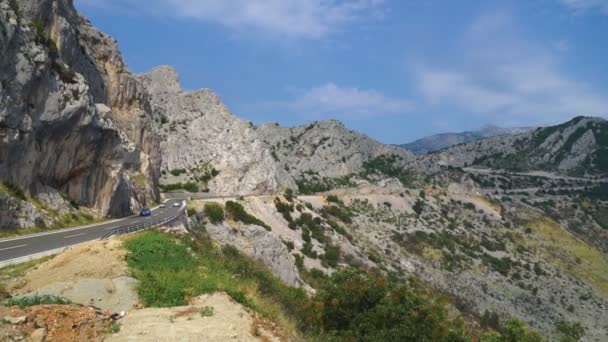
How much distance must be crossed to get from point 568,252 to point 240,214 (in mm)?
68555

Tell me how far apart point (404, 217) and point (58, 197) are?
53.5 m

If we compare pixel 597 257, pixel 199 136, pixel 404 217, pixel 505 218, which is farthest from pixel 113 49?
pixel 597 257

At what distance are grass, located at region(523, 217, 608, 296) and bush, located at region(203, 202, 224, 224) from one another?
57.3 metres

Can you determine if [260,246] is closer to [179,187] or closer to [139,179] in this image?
[139,179]

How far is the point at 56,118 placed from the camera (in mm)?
34688

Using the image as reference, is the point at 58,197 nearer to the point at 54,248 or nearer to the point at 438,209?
the point at 54,248

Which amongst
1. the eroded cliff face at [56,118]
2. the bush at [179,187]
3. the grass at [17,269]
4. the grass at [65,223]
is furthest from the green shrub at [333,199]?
the grass at [17,269]

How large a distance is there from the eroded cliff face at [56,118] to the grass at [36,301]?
2087cm

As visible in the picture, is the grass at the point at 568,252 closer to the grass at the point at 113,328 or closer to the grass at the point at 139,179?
the grass at the point at 139,179

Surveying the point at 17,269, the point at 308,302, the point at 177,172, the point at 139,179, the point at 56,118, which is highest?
Result: the point at 56,118

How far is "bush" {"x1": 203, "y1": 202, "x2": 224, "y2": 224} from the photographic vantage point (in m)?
40.3

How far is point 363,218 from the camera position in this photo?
71.2m

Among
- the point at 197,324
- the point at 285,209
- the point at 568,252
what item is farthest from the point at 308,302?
the point at 568,252

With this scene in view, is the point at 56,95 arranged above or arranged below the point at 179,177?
above
